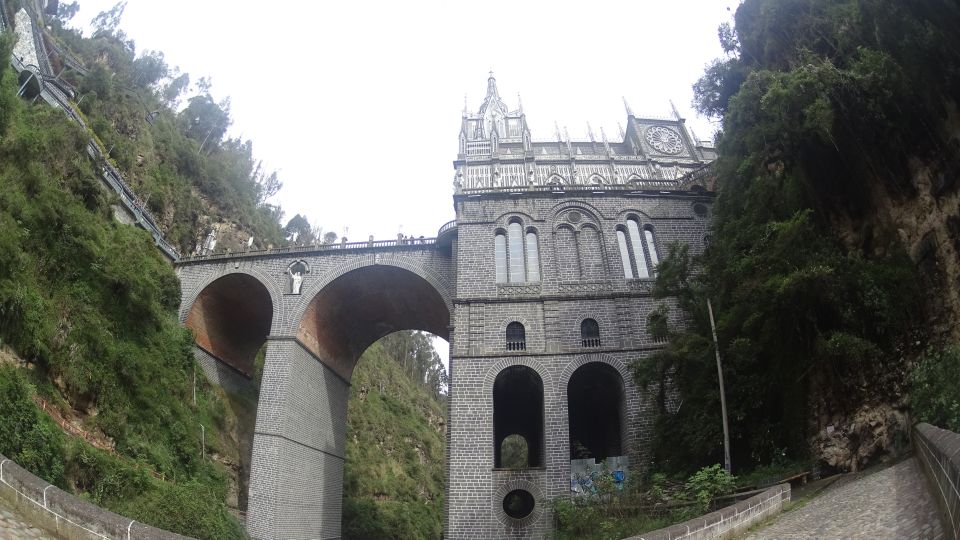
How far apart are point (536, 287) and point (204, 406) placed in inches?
518

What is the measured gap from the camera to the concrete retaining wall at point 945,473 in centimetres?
403

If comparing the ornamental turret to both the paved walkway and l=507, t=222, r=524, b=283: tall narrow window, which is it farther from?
the paved walkway

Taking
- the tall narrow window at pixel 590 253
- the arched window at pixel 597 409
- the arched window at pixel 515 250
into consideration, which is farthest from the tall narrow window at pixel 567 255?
the arched window at pixel 597 409

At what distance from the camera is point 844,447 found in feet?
37.7

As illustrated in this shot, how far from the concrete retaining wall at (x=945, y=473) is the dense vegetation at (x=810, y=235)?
349 centimetres

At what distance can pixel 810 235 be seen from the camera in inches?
527

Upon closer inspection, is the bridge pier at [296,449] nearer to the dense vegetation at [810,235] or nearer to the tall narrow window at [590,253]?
the tall narrow window at [590,253]

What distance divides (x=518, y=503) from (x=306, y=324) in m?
10.5

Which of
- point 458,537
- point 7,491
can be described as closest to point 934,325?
point 458,537

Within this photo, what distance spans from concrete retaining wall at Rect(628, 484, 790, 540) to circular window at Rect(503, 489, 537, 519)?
8.86 metres

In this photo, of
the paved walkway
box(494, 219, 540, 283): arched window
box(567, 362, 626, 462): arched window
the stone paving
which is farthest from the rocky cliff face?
the stone paving

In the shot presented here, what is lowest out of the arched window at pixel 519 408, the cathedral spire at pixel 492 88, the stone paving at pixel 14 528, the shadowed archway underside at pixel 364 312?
the stone paving at pixel 14 528

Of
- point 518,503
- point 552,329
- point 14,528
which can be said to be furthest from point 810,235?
point 14,528

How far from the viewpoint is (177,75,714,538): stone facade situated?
1730cm
